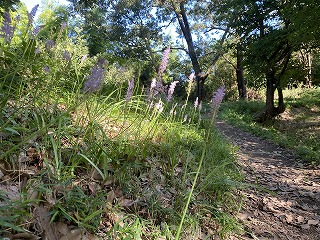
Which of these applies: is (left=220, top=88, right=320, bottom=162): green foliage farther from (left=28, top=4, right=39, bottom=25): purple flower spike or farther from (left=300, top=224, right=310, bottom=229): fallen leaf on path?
(left=28, top=4, right=39, bottom=25): purple flower spike

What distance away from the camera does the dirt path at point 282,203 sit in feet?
6.57

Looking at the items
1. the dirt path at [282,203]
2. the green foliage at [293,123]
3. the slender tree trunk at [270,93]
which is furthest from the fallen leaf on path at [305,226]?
the slender tree trunk at [270,93]

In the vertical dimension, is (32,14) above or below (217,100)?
above

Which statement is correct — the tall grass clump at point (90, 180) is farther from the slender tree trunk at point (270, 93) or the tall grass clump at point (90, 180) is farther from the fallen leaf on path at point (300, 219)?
the slender tree trunk at point (270, 93)

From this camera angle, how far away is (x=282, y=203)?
256cm

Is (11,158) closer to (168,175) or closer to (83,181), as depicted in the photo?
(83,181)

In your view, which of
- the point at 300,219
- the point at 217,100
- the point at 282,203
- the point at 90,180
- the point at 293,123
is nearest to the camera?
the point at 217,100

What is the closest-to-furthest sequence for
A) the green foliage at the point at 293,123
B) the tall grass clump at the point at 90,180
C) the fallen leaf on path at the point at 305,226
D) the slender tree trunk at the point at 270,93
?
1. the tall grass clump at the point at 90,180
2. the fallen leaf on path at the point at 305,226
3. the green foliage at the point at 293,123
4. the slender tree trunk at the point at 270,93

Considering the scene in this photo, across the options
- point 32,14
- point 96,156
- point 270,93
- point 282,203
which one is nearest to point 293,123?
point 270,93

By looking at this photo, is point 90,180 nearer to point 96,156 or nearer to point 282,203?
point 96,156

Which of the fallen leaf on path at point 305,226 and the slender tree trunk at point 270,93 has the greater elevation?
the slender tree trunk at point 270,93

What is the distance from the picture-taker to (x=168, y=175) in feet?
7.01

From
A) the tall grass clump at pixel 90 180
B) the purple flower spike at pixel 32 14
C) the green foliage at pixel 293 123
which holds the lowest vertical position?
the green foliage at pixel 293 123

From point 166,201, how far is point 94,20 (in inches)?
757
